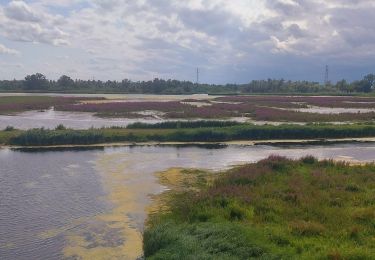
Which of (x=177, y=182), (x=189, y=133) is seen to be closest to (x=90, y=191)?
(x=177, y=182)

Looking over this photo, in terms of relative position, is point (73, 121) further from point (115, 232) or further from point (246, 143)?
point (115, 232)

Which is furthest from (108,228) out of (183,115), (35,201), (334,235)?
(183,115)

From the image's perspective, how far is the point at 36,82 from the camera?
142 meters

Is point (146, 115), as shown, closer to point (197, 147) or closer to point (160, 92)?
point (197, 147)

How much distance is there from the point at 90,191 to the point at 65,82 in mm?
135841

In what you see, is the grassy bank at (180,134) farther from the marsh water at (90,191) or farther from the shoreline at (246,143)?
the marsh water at (90,191)

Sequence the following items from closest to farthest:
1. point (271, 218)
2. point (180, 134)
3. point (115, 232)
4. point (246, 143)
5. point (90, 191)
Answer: point (271, 218) < point (115, 232) < point (90, 191) < point (246, 143) < point (180, 134)

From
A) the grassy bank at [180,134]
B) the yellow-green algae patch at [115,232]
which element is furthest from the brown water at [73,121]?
the yellow-green algae patch at [115,232]

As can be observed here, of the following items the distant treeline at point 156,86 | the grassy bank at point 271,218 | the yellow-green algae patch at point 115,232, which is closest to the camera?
the grassy bank at point 271,218

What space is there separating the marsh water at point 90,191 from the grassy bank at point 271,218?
141 cm

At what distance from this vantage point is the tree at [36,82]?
142 metres

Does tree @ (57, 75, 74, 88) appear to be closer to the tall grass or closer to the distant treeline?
the distant treeline

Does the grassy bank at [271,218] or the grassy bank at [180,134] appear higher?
the grassy bank at [180,134]

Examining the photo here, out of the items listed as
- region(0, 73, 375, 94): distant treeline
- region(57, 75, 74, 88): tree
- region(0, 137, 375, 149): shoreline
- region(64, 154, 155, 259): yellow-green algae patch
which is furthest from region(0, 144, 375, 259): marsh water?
region(57, 75, 74, 88): tree
